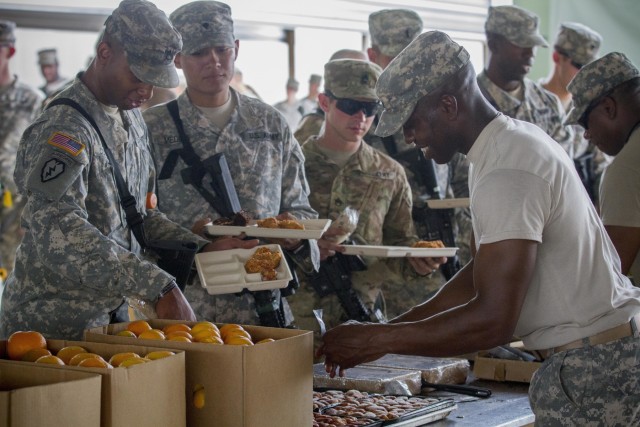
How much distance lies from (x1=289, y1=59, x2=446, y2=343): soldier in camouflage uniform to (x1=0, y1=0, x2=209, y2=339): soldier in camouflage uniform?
4.14 ft

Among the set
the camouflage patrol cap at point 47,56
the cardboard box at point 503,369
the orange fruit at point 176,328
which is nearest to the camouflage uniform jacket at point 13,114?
the camouflage patrol cap at point 47,56

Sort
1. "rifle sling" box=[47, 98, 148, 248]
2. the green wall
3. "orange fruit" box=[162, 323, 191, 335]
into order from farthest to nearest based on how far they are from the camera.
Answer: the green wall
"rifle sling" box=[47, 98, 148, 248]
"orange fruit" box=[162, 323, 191, 335]

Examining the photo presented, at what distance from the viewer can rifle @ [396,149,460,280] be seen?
4.32 meters

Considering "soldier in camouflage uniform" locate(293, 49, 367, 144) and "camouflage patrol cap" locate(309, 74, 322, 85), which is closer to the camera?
"soldier in camouflage uniform" locate(293, 49, 367, 144)

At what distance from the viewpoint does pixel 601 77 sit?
328 centimetres

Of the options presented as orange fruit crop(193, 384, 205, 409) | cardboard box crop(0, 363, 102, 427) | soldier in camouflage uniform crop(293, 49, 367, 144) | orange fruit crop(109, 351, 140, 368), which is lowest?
soldier in camouflage uniform crop(293, 49, 367, 144)

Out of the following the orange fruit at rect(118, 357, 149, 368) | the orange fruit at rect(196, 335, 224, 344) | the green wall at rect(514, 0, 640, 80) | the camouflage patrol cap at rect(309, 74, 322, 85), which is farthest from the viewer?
the camouflage patrol cap at rect(309, 74, 322, 85)

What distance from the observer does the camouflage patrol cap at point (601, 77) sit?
3283 mm

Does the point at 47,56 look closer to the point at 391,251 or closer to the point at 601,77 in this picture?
the point at 391,251

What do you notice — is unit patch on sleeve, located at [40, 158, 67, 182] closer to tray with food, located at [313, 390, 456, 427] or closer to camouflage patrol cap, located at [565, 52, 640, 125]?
tray with food, located at [313, 390, 456, 427]

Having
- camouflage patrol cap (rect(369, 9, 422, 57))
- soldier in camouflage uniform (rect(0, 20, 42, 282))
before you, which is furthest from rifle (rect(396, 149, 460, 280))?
soldier in camouflage uniform (rect(0, 20, 42, 282))

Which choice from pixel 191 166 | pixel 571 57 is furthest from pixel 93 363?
pixel 571 57

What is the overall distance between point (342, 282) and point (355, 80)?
0.86m

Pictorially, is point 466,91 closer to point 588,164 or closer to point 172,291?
point 172,291
